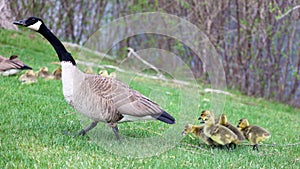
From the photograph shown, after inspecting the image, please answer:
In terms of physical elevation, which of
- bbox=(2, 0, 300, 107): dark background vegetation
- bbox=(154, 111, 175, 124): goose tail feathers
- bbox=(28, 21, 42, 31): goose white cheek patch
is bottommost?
bbox=(2, 0, 300, 107): dark background vegetation

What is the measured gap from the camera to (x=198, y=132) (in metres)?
5.44

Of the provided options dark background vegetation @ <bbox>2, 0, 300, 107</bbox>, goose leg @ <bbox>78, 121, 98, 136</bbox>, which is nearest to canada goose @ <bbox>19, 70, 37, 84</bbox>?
goose leg @ <bbox>78, 121, 98, 136</bbox>

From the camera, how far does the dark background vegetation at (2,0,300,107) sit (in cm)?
1334

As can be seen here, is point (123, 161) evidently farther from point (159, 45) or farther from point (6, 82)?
point (159, 45)

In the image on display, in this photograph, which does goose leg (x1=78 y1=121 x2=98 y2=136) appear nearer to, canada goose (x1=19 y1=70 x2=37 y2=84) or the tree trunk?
canada goose (x1=19 y1=70 x2=37 y2=84)

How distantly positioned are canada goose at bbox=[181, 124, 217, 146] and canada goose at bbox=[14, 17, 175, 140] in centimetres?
75

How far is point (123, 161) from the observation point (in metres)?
4.39

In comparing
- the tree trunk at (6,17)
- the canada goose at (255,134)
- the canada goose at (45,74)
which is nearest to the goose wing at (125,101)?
the canada goose at (255,134)

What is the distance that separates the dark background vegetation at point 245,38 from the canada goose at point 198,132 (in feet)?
24.0

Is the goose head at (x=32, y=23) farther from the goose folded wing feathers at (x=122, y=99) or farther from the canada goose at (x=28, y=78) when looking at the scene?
the canada goose at (x=28, y=78)

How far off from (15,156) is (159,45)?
12.2 m

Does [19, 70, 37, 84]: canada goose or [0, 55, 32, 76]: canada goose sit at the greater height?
[0, 55, 32, 76]: canada goose

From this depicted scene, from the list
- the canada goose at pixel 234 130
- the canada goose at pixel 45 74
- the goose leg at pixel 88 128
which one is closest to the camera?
the goose leg at pixel 88 128

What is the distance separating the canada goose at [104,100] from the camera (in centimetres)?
460
